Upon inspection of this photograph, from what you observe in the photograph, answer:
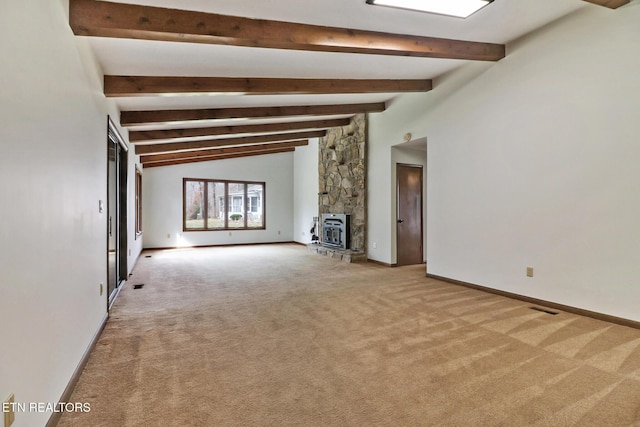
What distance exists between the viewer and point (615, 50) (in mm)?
3102

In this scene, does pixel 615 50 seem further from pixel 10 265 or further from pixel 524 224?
pixel 10 265

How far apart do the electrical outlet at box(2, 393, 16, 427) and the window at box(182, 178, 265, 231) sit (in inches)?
343

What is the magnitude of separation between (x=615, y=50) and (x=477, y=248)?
254 cm

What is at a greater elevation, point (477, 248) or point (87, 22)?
point (87, 22)

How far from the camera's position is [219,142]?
7.52m

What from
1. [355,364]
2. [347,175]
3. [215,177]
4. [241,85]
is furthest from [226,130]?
[355,364]

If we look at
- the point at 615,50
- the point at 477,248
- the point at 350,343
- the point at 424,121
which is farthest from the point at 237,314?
the point at 615,50

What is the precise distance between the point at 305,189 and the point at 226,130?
404cm

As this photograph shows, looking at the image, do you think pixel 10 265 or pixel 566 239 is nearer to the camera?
pixel 10 265

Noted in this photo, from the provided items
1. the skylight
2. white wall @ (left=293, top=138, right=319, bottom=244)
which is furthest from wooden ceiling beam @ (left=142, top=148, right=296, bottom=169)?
the skylight

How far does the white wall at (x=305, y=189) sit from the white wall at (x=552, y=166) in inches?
186

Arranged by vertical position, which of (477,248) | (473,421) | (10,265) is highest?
(10,265)

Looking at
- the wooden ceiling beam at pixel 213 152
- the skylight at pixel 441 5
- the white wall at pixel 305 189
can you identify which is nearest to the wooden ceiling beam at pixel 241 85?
the skylight at pixel 441 5

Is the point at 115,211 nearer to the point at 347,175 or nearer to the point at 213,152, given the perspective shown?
the point at 213,152
